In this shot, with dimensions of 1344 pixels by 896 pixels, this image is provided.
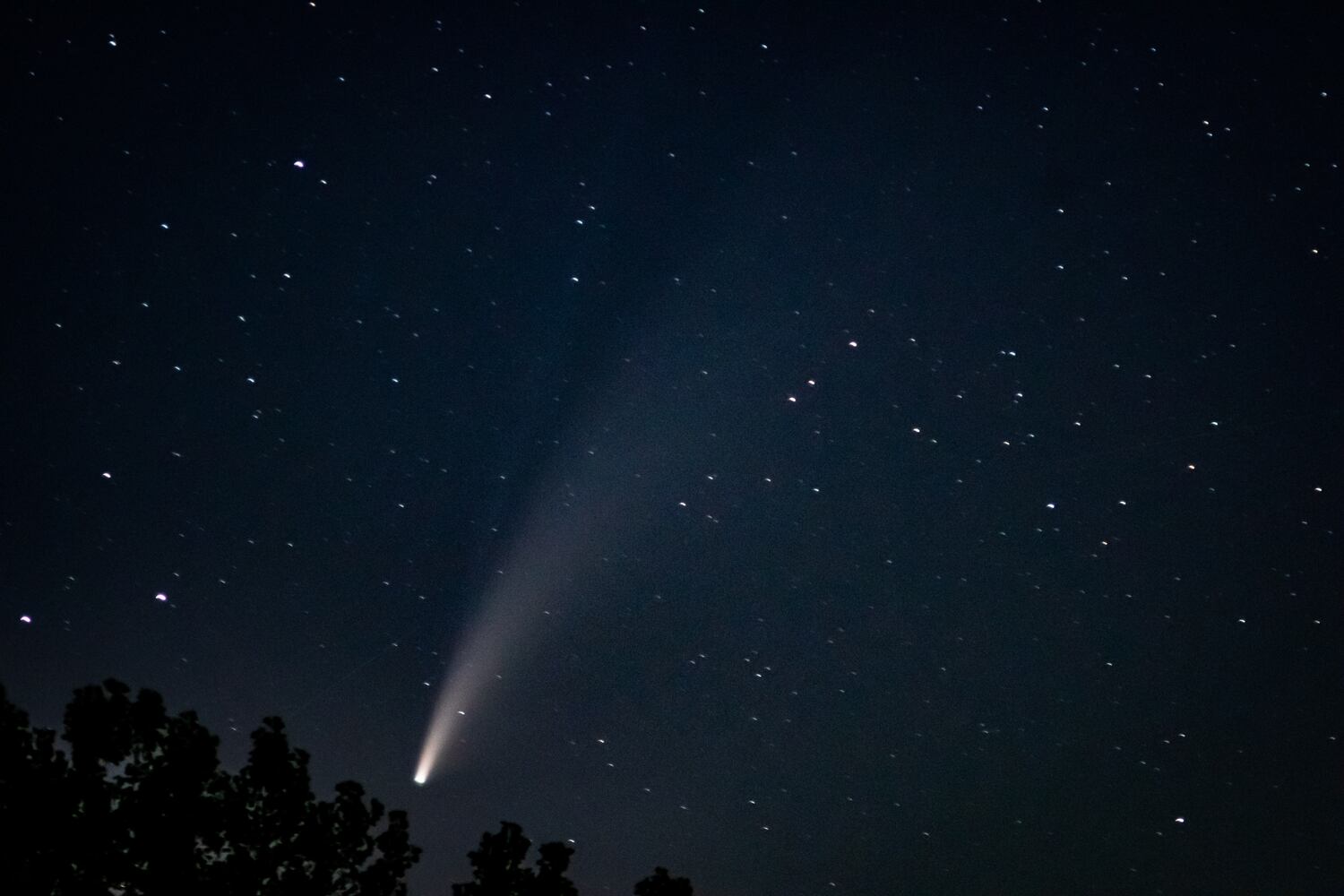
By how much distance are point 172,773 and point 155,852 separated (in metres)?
0.46

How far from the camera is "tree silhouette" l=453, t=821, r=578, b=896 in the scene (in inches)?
273

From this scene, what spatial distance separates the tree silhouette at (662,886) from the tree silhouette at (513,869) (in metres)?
0.47

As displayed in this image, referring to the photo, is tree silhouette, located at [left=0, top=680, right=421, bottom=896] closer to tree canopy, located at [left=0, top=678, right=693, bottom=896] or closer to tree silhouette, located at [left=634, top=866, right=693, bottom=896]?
tree canopy, located at [left=0, top=678, right=693, bottom=896]

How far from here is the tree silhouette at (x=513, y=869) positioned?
6.93 m

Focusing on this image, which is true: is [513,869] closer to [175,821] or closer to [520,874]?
[520,874]

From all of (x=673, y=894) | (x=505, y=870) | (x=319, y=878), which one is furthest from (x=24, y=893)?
(x=673, y=894)

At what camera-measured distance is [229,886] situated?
6230 millimetres

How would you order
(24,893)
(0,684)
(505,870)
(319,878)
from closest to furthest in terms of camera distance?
(24,893), (0,684), (319,878), (505,870)

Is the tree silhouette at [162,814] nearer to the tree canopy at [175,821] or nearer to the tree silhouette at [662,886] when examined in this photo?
the tree canopy at [175,821]

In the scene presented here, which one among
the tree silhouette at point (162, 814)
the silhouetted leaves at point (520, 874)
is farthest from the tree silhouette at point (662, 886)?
the tree silhouette at point (162, 814)

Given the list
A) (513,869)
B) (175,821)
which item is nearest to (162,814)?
(175,821)

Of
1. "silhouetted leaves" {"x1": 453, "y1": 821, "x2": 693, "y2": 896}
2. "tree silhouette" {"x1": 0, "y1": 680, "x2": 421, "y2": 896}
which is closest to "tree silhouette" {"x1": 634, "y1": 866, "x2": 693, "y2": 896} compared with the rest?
"silhouetted leaves" {"x1": 453, "y1": 821, "x2": 693, "y2": 896}

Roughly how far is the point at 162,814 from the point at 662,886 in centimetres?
322

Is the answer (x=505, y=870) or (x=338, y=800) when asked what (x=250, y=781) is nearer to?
(x=338, y=800)
